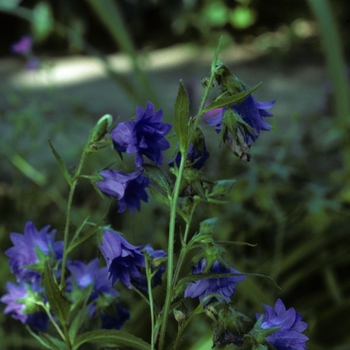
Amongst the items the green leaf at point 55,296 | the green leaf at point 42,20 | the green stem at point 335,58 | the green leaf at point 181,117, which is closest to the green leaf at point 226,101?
the green leaf at point 181,117

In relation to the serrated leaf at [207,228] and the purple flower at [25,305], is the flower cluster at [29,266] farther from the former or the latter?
the serrated leaf at [207,228]

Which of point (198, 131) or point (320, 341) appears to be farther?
point (320, 341)

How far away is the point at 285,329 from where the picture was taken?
314 millimetres

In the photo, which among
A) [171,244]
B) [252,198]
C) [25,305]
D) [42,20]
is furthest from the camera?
[42,20]

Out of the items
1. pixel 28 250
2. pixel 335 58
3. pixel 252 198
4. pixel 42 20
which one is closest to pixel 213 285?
pixel 28 250

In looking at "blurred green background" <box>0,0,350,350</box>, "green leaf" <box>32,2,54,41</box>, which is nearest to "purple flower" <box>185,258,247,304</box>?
"blurred green background" <box>0,0,350,350</box>

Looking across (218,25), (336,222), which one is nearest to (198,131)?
(336,222)

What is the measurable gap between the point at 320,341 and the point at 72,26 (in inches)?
182

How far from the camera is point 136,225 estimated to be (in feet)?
3.54

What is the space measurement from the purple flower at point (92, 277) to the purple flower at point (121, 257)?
0.04 meters

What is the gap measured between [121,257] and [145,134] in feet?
0.24

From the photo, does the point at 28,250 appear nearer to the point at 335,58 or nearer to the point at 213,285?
the point at 213,285

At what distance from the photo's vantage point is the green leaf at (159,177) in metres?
0.32

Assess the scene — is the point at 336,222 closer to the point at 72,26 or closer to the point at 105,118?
the point at 105,118
